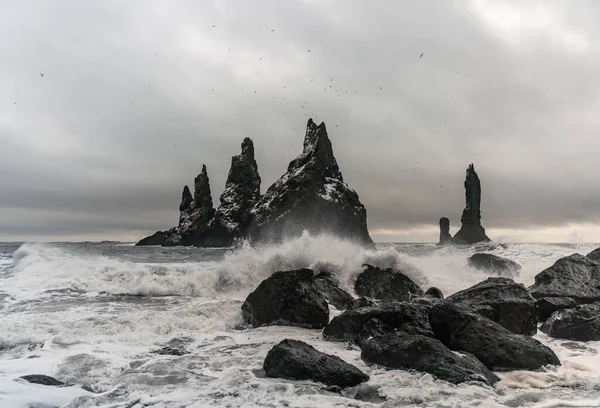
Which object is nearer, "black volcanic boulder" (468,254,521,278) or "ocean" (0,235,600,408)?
"ocean" (0,235,600,408)

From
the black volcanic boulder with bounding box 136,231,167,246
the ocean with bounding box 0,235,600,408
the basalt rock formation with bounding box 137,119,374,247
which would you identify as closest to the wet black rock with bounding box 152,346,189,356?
the ocean with bounding box 0,235,600,408

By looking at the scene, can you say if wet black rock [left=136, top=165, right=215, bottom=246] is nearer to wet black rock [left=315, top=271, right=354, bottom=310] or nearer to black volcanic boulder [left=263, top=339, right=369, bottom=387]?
wet black rock [left=315, top=271, right=354, bottom=310]

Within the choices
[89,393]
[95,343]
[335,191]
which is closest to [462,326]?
[89,393]

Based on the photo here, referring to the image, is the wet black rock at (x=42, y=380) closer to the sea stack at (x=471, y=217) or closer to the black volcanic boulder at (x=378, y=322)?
the black volcanic boulder at (x=378, y=322)

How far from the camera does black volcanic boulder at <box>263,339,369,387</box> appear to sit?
5.33m

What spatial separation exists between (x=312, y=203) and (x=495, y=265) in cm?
3892

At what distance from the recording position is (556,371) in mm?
5715

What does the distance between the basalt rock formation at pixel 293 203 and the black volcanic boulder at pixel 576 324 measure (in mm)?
47156

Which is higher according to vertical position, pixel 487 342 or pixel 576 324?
pixel 487 342

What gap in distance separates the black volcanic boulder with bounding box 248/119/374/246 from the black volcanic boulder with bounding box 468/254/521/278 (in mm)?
35631

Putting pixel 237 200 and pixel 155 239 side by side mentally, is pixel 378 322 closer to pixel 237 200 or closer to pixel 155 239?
pixel 237 200

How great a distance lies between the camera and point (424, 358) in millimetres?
5562

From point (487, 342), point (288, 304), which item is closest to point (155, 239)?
point (288, 304)

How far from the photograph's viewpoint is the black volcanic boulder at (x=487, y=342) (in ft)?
18.9
